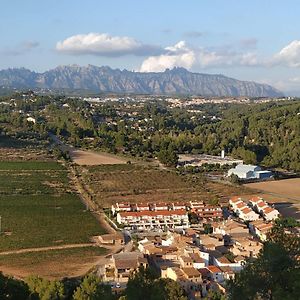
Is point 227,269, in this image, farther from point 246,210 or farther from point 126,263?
point 246,210

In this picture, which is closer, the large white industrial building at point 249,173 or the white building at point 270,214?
the white building at point 270,214

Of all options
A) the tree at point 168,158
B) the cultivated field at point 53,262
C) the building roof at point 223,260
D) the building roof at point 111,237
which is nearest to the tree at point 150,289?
the building roof at point 223,260

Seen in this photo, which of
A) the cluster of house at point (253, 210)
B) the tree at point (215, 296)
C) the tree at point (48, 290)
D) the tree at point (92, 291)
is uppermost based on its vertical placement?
the tree at point (92, 291)

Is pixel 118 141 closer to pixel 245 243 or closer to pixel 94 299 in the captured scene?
pixel 245 243

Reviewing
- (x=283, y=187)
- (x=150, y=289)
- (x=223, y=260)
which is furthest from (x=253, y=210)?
(x=150, y=289)

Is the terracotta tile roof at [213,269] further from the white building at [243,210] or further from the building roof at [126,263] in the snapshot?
the white building at [243,210]

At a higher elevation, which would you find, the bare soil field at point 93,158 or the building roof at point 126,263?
the building roof at point 126,263

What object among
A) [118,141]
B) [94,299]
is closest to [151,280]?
[94,299]
